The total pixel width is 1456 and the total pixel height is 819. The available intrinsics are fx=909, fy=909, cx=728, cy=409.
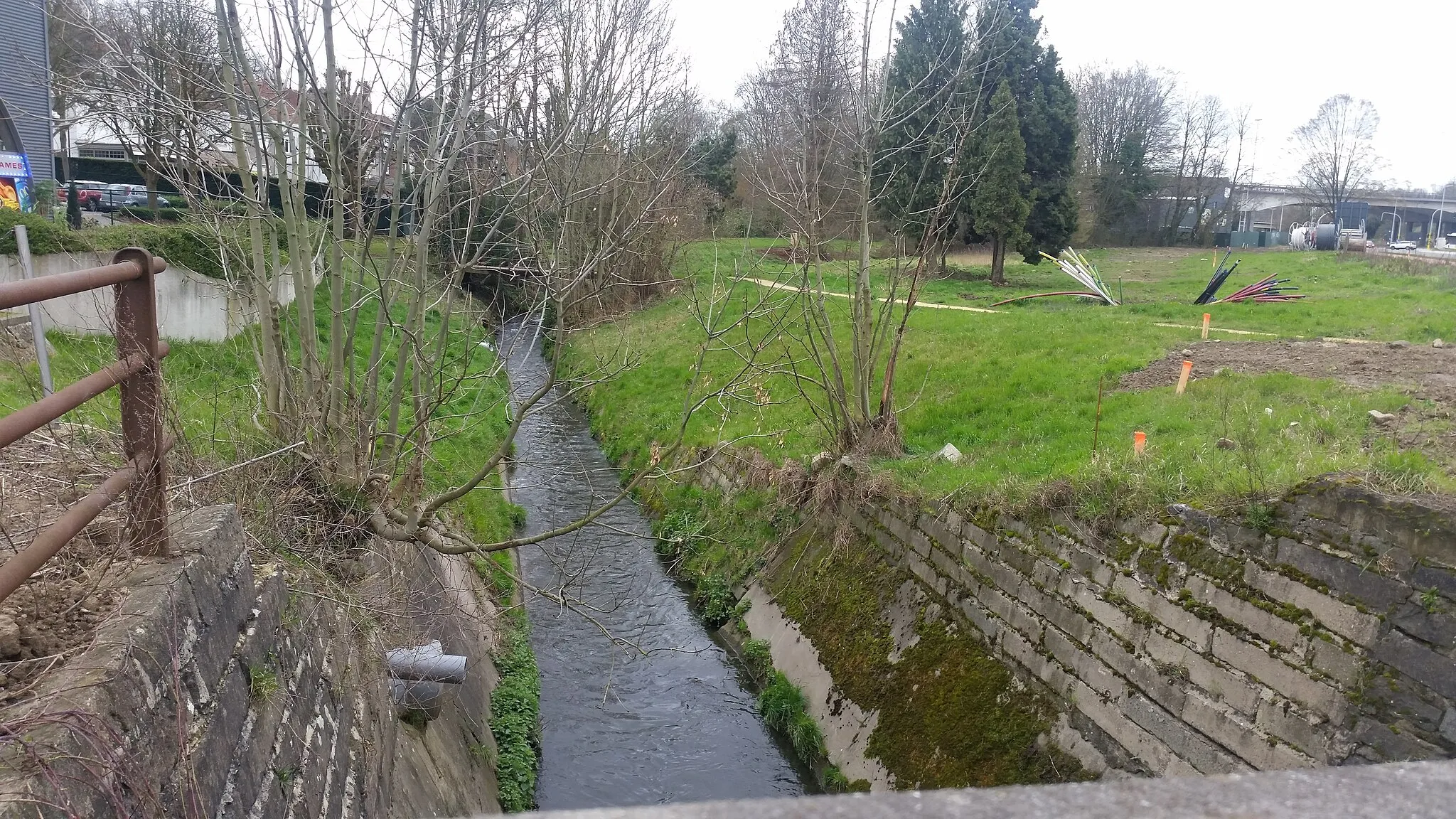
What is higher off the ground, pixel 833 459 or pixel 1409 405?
pixel 1409 405

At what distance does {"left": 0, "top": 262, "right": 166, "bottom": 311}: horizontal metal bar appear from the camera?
234 centimetres

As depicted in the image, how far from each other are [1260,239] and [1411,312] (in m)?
42.3

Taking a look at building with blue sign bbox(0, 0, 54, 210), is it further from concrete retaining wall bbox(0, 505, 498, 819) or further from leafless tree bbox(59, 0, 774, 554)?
concrete retaining wall bbox(0, 505, 498, 819)

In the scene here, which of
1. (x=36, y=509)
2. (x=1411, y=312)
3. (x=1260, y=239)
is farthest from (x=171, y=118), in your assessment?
(x=1260, y=239)

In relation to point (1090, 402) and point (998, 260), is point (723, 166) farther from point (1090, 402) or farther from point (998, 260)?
point (1090, 402)

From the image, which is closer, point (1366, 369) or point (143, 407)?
point (143, 407)

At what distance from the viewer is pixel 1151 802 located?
4.00 feet

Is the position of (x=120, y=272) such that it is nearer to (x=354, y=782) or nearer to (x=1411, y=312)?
(x=354, y=782)

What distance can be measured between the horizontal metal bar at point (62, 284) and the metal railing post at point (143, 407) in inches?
2.9

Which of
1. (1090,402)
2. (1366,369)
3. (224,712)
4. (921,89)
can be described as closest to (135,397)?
(224,712)

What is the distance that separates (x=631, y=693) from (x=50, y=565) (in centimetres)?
670

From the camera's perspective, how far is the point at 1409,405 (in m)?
7.62

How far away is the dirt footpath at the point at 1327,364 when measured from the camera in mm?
8531

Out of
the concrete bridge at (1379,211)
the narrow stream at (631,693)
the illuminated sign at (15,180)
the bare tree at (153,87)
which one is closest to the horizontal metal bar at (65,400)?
the narrow stream at (631,693)
